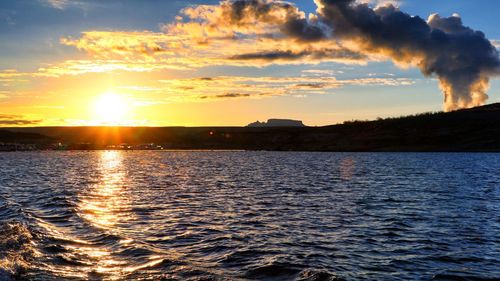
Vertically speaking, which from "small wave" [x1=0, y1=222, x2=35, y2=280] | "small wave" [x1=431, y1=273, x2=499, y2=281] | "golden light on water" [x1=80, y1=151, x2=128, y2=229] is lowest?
"small wave" [x1=431, y1=273, x2=499, y2=281]

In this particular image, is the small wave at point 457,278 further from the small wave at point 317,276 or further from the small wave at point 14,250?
the small wave at point 14,250

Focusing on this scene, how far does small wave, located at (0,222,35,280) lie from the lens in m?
19.8

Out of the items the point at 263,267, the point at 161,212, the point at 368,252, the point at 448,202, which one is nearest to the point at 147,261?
the point at 263,267

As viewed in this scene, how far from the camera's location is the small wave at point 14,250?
1980cm

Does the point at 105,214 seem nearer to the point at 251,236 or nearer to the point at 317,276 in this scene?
the point at 251,236

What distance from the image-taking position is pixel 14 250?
78.2 ft

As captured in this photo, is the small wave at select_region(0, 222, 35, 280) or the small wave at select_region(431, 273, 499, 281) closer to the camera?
the small wave at select_region(0, 222, 35, 280)

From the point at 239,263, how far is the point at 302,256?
3.35 metres

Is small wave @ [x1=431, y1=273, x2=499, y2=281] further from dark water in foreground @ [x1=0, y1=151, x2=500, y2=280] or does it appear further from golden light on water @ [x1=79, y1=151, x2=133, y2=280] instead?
golden light on water @ [x1=79, y1=151, x2=133, y2=280]

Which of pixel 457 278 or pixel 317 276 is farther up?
pixel 317 276

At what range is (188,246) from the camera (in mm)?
26000

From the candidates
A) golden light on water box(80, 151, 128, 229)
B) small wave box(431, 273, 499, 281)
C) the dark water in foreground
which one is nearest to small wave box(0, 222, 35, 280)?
the dark water in foreground

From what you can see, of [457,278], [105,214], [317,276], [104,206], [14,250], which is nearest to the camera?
[317,276]

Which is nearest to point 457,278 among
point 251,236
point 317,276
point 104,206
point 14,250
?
point 317,276
